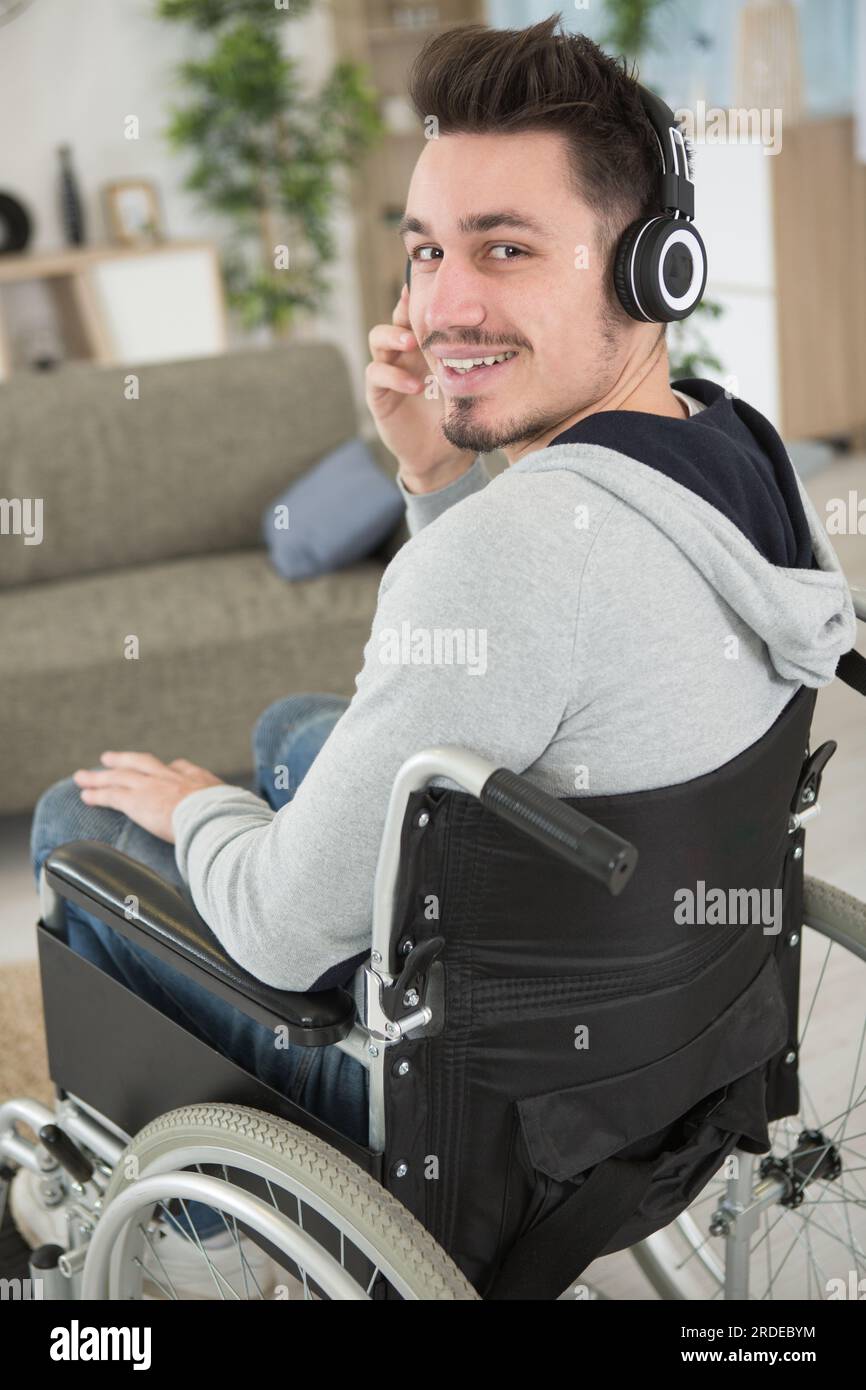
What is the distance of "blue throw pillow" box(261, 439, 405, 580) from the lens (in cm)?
273

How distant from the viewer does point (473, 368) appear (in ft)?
3.33

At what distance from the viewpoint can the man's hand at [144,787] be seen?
1.23 m

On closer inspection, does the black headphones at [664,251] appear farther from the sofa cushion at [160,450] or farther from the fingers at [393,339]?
the sofa cushion at [160,450]

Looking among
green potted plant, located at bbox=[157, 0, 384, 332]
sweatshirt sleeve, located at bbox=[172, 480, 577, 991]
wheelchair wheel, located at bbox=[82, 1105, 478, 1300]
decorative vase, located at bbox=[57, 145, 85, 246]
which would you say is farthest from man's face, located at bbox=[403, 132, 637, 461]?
decorative vase, located at bbox=[57, 145, 85, 246]

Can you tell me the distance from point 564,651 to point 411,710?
97mm

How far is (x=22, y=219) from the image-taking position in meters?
5.26

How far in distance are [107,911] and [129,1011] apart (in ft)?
0.31

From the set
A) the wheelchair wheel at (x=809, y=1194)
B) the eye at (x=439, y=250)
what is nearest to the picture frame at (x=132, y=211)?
the wheelchair wheel at (x=809, y=1194)

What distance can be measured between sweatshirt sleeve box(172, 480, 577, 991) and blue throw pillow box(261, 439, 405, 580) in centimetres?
180

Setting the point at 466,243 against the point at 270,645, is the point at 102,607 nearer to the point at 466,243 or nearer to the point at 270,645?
the point at 270,645

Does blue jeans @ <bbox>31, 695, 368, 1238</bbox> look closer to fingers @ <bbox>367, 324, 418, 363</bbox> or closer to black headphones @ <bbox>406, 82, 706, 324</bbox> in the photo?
fingers @ <bbox>367, 324, 418, 363</bbox>

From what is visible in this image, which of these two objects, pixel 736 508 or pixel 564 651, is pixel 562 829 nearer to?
pixel 564 651

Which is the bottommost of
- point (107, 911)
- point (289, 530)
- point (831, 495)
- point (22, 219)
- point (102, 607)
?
point (107, 911)
